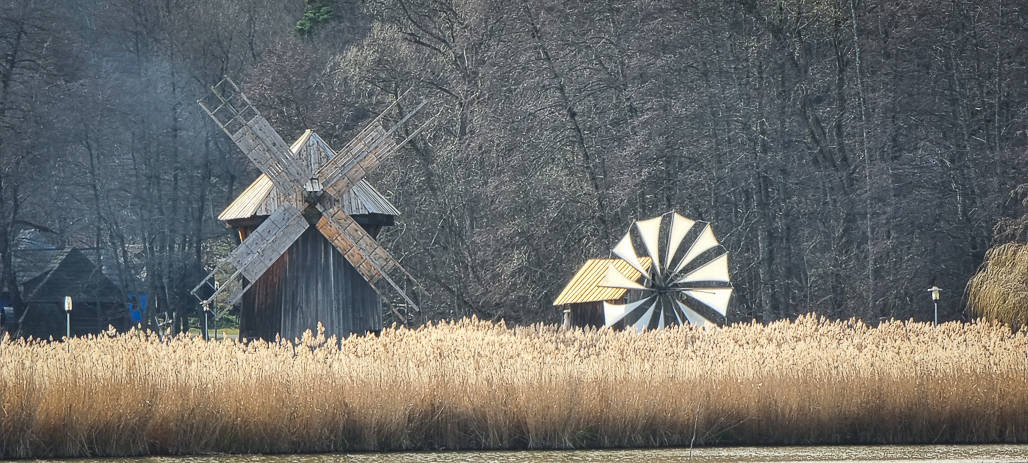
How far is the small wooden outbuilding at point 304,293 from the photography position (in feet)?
74.7

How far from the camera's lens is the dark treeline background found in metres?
32.2

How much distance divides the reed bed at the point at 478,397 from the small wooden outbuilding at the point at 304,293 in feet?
18.3

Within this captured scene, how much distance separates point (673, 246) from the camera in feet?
79.5

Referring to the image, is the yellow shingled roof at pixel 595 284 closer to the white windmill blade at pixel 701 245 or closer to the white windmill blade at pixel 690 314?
the white windmill blade at pixel 690 314

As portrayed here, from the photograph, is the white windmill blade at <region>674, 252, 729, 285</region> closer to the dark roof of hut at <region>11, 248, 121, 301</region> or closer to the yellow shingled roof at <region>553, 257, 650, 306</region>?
the yellow shingled roof at <region>553, 257, 650, 306</region>

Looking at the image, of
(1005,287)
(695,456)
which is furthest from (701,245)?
(695,456)

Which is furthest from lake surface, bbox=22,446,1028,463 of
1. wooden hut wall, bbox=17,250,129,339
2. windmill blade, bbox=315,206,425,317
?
wooden hut wall, bbox=17,250,129,339

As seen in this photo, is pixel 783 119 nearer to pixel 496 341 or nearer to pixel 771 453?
pixel 496 341

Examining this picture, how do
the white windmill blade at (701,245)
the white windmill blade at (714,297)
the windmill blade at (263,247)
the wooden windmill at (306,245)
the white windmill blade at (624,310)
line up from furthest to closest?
the white windmill blade at (624,310)
the white windmill blade at (701,245)
the white windmill blade at (714,297)
the wooden windmill at (306,245)
the windmill blade at (263,247)

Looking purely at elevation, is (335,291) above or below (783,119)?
below

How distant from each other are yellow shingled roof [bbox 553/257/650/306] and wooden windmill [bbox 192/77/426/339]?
13.7ft

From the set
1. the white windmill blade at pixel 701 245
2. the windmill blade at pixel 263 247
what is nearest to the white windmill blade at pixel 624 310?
the white windmill blade at pixel 701 245

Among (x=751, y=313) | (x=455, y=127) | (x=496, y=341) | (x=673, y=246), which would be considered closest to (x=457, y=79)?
(x=455, y=127)

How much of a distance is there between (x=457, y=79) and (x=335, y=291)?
40.4 feet
